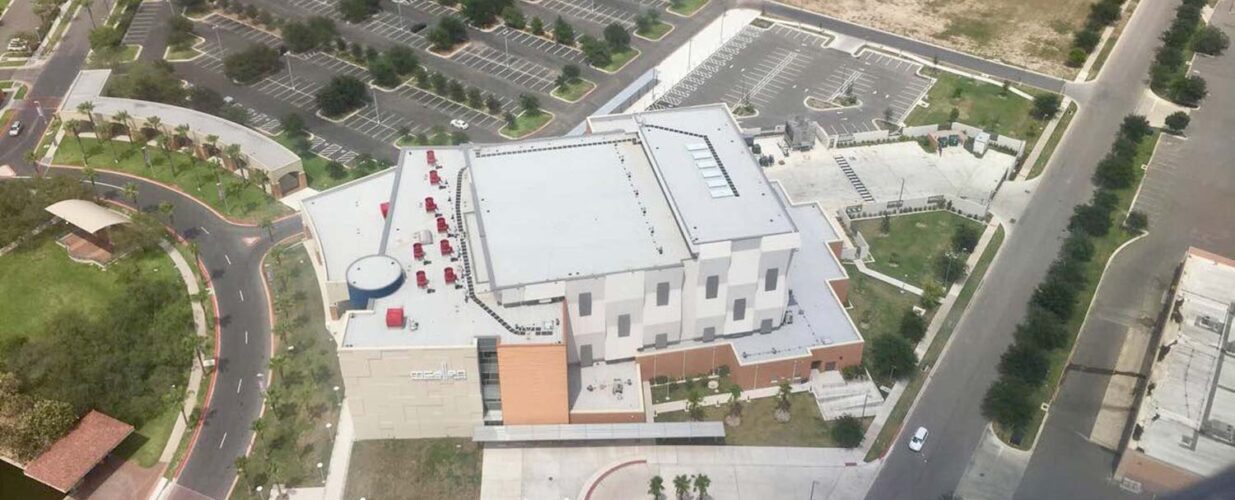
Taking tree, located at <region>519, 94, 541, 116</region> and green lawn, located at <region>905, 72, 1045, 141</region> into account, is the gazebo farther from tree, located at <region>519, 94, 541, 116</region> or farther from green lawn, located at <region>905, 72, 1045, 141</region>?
green lawn, located at <region>905, 72, 1045, 141</region>

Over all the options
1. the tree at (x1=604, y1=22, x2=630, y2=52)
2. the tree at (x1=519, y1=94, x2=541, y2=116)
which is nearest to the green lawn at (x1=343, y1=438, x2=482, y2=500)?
the tree at (x1=519, y1=94, x2=541, y2=116)

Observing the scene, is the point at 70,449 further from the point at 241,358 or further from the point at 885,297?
the point at 885,297

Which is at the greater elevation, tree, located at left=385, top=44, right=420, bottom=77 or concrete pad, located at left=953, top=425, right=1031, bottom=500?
tree, located at left=385, top=44, right=420, bottom=77

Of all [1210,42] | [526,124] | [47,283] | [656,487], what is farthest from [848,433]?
[1210,42]

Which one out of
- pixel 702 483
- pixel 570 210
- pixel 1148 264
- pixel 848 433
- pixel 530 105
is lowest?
pixel 1148 264

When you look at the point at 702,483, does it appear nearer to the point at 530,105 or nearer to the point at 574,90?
the point at 530,105

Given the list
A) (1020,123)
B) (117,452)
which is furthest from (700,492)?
(1020,123)
